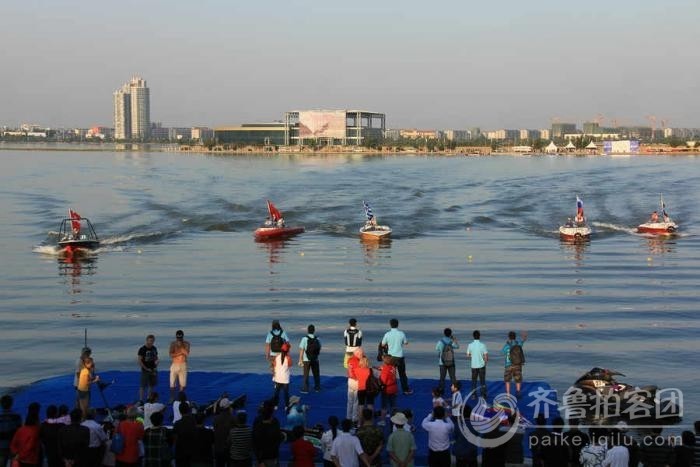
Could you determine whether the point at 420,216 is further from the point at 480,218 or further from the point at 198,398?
the point at 198,398

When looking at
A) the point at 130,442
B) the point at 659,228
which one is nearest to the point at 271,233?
the point at 659,228

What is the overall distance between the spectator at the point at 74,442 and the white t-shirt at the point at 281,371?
20.0 ft

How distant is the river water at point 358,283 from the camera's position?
105 ft

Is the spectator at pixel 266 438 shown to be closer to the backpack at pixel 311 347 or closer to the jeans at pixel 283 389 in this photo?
the jeans at pixel 283 389

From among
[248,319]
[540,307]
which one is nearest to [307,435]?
[248,319]

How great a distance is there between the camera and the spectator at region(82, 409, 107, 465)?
1378cm

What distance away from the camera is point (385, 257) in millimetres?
59062

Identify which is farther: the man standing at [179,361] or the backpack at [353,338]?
the man standing at [179,361]

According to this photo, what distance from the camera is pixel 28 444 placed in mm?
13930

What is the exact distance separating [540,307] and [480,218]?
42.7 m

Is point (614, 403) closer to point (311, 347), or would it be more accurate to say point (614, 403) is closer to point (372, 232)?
point (311, 347)

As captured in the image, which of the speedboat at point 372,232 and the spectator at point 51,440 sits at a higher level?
the spectator at point 51,440

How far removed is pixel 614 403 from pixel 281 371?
725 cm

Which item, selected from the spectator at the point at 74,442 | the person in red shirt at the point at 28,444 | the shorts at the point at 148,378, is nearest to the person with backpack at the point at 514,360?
the shorts at the point at 148,378
